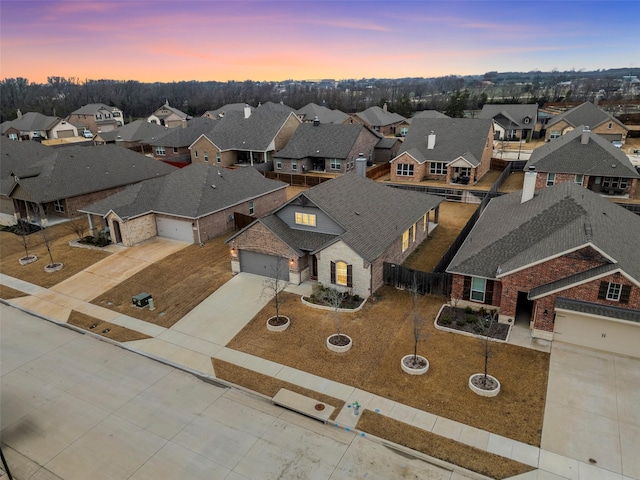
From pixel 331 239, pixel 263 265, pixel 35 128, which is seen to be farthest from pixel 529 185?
pixel 35 128

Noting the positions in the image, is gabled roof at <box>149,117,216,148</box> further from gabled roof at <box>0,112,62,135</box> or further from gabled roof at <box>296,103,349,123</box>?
gabled roof at <box>0,112,62,135</box>

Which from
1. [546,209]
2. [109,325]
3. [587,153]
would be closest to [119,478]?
[109,325]

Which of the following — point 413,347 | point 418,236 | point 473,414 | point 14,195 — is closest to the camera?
point 473,414

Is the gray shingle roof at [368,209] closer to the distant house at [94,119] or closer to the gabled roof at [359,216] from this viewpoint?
the gabled roof at [359,216]

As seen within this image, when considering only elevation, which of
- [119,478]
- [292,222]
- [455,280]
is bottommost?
[119,478]

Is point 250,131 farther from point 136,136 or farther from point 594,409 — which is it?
point 594,409

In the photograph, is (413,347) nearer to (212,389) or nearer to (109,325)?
(212,389)

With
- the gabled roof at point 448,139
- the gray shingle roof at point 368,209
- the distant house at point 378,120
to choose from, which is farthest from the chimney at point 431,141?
the distant house at point 378,120
